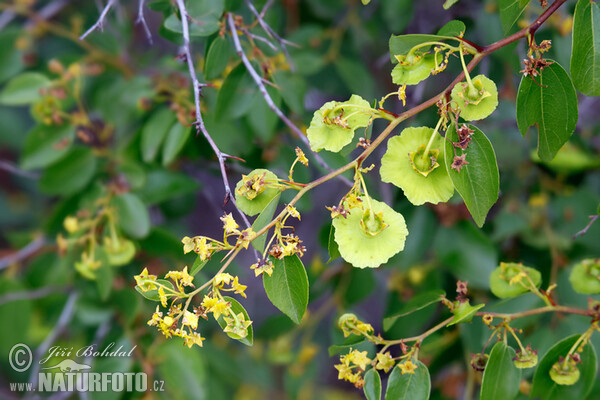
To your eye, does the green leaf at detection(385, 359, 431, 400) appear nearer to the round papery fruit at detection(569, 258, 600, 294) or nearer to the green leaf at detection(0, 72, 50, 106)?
the round papery fruit at detection(569, 258, 600, 294)

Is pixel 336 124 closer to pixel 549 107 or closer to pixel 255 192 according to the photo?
pixel 255 192

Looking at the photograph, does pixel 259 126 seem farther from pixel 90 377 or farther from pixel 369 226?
pixel 90 377

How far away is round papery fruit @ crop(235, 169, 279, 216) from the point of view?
690 millimetres

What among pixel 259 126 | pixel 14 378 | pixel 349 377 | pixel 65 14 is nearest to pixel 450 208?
pixel 259 126

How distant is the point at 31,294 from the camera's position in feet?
4.59

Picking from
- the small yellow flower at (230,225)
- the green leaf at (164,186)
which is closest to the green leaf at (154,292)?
the small yellow flower at (230,225)

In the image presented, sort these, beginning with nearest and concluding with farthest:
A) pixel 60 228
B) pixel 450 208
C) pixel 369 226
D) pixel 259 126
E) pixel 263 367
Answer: pixel 369 226 → pixel 259 126 → pixel 450 208 → pixel 60 228 → pixel 263 367

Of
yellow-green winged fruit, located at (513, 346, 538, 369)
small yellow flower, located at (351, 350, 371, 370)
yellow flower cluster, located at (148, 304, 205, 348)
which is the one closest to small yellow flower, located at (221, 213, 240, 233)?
yellow flower cluster, located at (148, 304, 205, 348)

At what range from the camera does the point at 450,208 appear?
123 cm

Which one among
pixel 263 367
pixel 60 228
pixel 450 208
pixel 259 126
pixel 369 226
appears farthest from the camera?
pixel 263 367

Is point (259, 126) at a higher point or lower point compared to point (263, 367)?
higher

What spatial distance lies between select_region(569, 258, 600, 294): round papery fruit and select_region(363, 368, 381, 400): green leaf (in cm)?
41

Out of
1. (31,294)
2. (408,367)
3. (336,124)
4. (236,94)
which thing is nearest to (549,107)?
(336,124)

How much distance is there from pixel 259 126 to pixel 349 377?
1.91 feet
